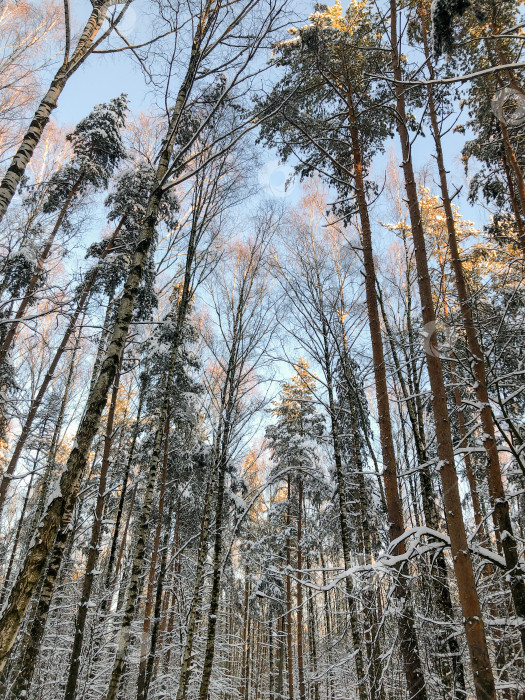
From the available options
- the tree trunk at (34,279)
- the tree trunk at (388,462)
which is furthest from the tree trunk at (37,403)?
the tree trunk at (388,462)

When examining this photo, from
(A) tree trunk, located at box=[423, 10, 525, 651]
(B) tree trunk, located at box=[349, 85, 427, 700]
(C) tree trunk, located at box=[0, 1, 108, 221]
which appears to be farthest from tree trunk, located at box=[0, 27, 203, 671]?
(A) tree trunk, located at box=[423, 10, 525, 651]

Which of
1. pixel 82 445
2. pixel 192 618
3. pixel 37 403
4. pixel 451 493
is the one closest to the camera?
pixel 82 445

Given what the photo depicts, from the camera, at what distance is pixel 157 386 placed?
10.8 metres

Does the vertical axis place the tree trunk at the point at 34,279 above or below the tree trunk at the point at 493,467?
above

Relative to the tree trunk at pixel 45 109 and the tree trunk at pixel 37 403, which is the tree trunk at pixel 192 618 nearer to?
the tree trunk at pixel 37 403

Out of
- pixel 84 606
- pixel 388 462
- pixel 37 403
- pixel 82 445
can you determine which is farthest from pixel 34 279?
pixel 388 462

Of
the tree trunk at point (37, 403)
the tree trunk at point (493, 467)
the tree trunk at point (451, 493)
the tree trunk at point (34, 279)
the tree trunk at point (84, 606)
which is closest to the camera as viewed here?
the tree trunk at point (451, 493)

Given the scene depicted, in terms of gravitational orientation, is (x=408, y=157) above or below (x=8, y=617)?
above

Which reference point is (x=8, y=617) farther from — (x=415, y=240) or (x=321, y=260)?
(x=321, y=260)

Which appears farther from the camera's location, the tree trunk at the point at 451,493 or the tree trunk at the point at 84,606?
the tree trunk at the point at 84,606

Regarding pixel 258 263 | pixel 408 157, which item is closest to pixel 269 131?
pixel 258 263

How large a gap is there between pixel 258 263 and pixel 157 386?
4848mm

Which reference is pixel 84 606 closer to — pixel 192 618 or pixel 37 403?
pixel 192 618

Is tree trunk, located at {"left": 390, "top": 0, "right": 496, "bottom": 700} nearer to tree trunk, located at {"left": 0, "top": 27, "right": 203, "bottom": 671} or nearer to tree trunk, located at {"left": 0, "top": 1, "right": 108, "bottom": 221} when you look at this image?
tree trunk, located at {"left": 0, "top": 27, "right": 203, "bottom": 671}
